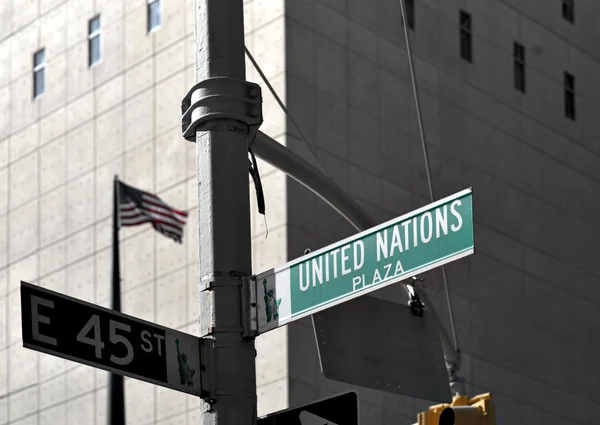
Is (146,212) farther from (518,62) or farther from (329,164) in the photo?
(518,62)

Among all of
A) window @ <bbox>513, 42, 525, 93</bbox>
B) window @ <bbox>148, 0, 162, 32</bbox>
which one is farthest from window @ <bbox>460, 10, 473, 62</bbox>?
window @ <bbox>148, 0, 162, 32</bbox>

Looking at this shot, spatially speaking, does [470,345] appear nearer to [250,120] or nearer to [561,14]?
[561,14]

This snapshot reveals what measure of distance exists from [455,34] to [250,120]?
3130 centimetres

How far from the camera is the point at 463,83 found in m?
38.3

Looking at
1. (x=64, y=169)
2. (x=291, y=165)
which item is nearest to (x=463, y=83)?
(x=64, y=169)

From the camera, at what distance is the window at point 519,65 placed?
40250mm

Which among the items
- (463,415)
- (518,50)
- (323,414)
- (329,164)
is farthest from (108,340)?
(518,50)

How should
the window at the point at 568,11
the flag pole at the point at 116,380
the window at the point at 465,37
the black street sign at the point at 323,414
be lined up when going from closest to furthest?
the black street sign at the point at 323,414 < the flag pole at the point at 116,380 < the window at the point at 465,37 < the window at the point at 568,11

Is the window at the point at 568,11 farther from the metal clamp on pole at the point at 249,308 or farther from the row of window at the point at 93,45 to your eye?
the metal clamp on pole at the point at 249,308

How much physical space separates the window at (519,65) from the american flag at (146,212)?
11.4m

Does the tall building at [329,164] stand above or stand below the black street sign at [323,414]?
above

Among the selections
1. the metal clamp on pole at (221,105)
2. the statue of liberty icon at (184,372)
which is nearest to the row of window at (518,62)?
the metal clamp on pole at (221,105)

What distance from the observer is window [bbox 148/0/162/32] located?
37.6m

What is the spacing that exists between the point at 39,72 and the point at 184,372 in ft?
115
